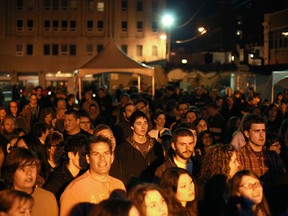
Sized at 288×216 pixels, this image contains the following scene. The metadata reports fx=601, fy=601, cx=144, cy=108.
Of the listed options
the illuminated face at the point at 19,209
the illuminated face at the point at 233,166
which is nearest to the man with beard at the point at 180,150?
the illuminated face at the point at 233,166

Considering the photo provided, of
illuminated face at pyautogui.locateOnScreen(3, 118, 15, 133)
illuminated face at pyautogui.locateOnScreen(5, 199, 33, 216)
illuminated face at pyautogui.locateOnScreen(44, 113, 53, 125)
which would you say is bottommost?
illuminated face at pyautogui.locateOnScreen(5, 199, 33, 216)

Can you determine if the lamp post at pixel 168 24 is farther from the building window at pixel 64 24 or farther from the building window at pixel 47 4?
the building window at pixel 47 4

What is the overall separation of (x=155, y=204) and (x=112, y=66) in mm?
18728

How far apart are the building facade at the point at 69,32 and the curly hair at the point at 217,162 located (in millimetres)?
67400

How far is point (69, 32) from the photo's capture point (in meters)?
74.8

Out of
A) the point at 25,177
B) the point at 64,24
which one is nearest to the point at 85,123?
the point at 25,177

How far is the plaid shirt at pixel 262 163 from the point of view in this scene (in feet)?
22.9

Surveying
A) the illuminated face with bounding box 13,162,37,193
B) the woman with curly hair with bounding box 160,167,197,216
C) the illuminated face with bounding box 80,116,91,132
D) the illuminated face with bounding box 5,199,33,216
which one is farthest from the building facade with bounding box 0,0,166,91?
the illuminated face with bounding box 5,199,33,216

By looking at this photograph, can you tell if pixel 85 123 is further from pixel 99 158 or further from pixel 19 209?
pixel 19 209

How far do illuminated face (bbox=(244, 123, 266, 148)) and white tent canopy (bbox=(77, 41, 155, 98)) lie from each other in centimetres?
1563

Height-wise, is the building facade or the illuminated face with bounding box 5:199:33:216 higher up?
the building facade

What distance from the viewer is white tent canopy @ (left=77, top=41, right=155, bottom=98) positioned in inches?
887

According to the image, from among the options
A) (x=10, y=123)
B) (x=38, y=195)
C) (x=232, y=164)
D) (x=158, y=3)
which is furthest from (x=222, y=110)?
(x=158, y=3)

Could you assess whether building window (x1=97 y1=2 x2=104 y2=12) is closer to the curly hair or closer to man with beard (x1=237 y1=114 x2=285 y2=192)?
man with beard (x1=237 y1=114 x2=285 y2=192)
